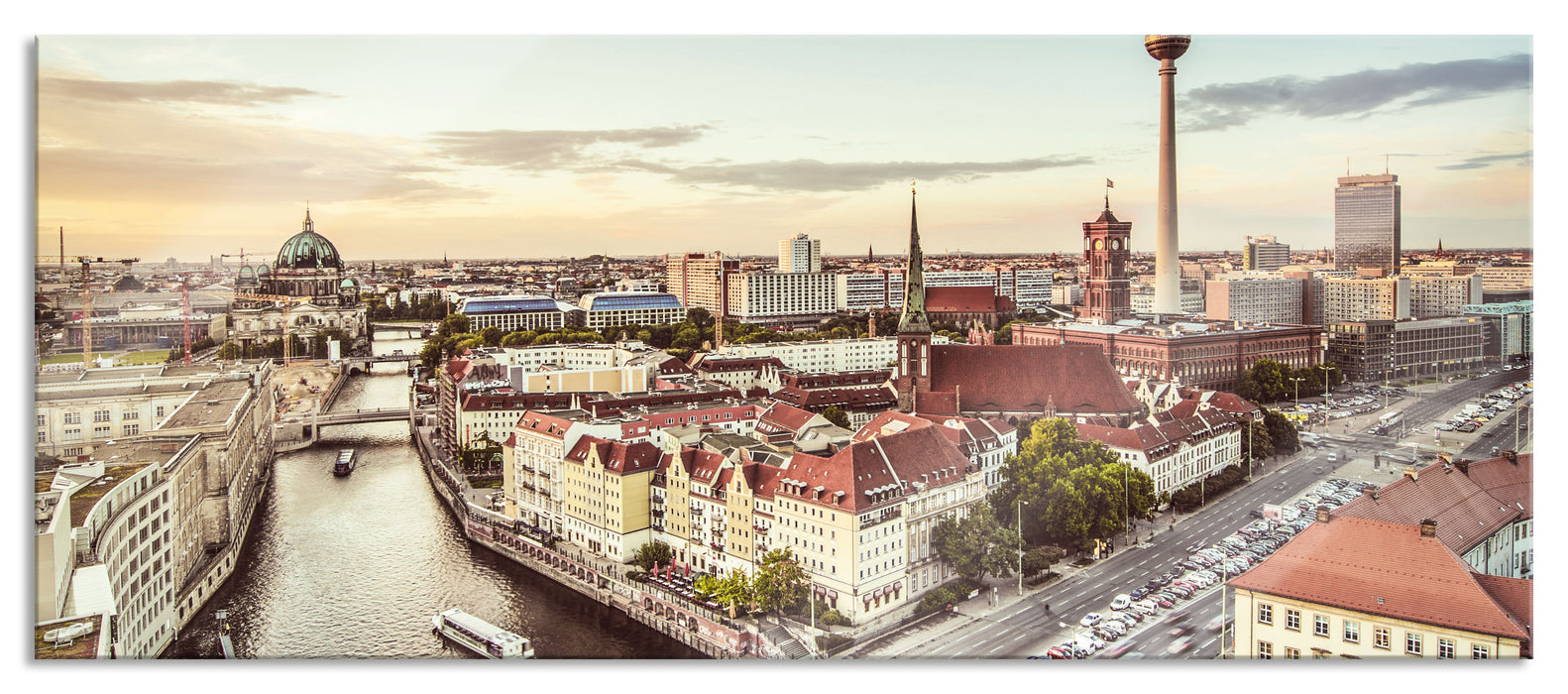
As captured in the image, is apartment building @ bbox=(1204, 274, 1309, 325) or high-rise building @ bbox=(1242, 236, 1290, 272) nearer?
high-rise building @ bbox=(1242, 236, 1290, 272)

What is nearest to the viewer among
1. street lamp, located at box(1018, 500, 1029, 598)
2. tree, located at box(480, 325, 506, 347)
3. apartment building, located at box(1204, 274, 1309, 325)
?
street lamp, located at box(1018, 500, 1029, 598)

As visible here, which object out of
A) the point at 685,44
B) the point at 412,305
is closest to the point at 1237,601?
the point at 685,44

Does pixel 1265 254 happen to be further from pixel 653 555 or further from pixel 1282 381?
pixel 653 555

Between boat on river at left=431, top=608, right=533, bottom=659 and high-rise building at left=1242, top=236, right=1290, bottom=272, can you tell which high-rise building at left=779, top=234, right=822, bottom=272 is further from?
boat on river at left=431, top=608, right=533, bottom=659

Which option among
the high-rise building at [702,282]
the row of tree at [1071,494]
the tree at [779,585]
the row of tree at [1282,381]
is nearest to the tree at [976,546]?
the row of tree at [1071,494]

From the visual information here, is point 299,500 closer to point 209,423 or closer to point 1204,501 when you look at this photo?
point 209,423

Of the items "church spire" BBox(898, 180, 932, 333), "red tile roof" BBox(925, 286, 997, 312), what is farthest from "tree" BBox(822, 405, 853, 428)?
"red tile roof" BBox(925, 286, 997, 312)
